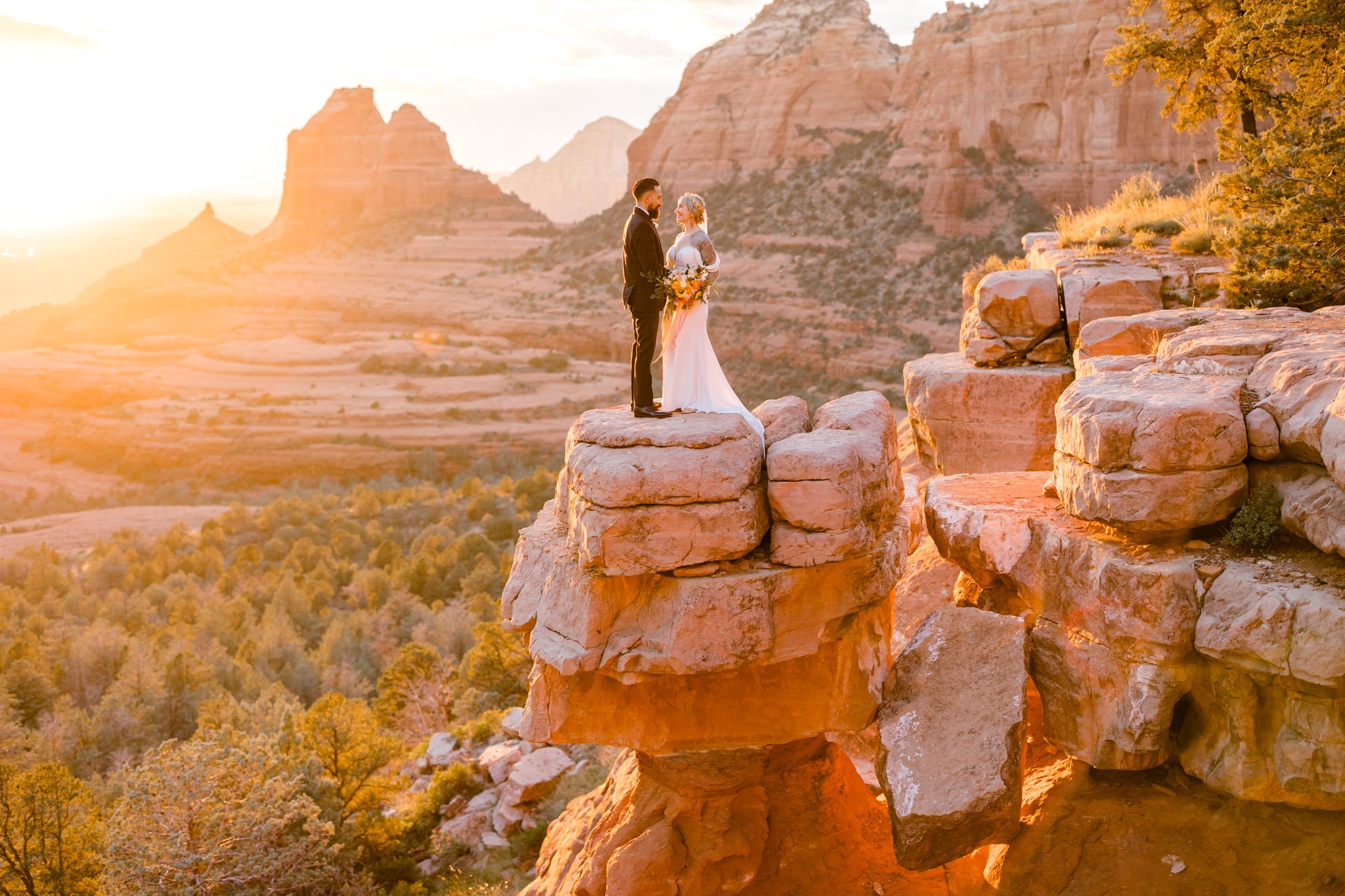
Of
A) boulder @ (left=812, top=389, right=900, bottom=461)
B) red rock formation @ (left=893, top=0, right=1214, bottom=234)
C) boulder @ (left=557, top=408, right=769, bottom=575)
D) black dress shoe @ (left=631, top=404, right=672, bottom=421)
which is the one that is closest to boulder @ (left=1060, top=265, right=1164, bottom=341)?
boulder @ (left=812, top=389, right=900, bottom=461)

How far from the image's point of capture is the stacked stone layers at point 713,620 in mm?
6609

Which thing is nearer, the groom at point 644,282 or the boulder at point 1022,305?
the groom at point 644,282

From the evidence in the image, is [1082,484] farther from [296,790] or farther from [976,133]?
[976,133]

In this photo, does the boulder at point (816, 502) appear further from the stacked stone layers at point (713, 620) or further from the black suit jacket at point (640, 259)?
the black suit jacket at point (640, 259)

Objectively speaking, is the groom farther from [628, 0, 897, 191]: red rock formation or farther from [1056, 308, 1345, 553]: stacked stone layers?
[628, 0, 897, 191]: red rock formation

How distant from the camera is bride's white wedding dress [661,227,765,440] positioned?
7.85 m

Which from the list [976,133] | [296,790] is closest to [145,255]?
[976,133]

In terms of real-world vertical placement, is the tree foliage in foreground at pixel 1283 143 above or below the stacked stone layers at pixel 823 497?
above

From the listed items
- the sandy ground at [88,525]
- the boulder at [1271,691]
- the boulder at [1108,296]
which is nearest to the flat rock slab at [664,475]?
the boulder at [1271,691]

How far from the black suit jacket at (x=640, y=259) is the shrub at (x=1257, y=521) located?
4.91 meters

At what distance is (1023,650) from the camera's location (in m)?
7.13

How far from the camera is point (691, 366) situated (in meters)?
7.90

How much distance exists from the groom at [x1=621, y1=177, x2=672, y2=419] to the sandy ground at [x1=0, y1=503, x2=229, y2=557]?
26581 mm

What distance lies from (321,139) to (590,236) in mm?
43233
